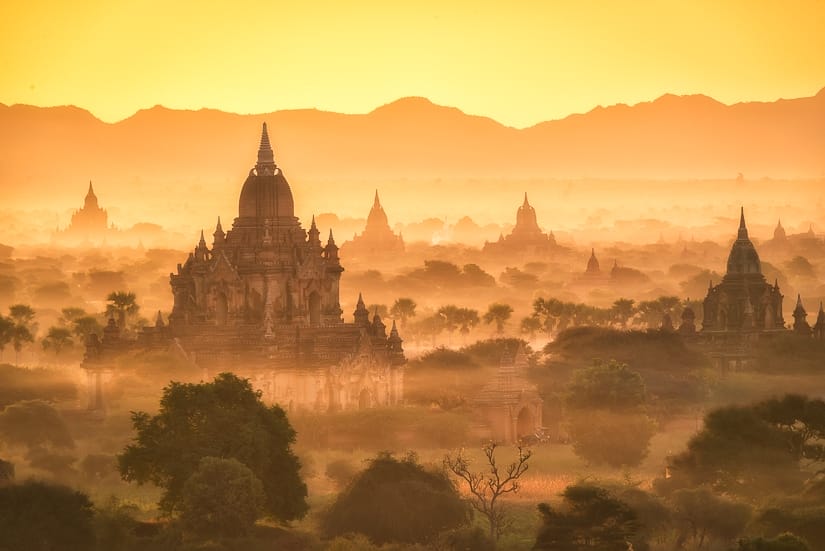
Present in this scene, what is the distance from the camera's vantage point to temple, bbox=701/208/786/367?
127 m

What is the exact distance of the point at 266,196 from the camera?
103 metres

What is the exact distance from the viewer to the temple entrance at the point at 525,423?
310 feet

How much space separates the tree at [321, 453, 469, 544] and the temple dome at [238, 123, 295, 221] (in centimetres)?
3331

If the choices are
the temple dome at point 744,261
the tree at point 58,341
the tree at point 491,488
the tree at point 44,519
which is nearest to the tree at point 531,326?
the temple dome at point 744,261

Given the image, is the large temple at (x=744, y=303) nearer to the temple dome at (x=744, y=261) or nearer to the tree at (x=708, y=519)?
the temple dome at (x=744, y=261)

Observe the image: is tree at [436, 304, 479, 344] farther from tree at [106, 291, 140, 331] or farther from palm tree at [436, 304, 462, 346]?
tree at [106, 291, 140, 331]

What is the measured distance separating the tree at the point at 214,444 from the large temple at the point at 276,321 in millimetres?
22532

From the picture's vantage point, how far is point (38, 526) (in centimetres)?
6103

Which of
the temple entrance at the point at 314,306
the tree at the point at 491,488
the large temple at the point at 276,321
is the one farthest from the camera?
the temple entrance at the point at 314,306

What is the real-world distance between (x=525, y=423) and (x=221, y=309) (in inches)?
558

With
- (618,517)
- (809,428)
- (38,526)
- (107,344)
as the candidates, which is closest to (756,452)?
(809,428)

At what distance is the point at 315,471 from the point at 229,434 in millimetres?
13002

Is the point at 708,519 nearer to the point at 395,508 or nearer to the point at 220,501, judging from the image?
the point at 395,508

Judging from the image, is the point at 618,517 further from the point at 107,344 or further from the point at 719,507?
the point at 107,344
